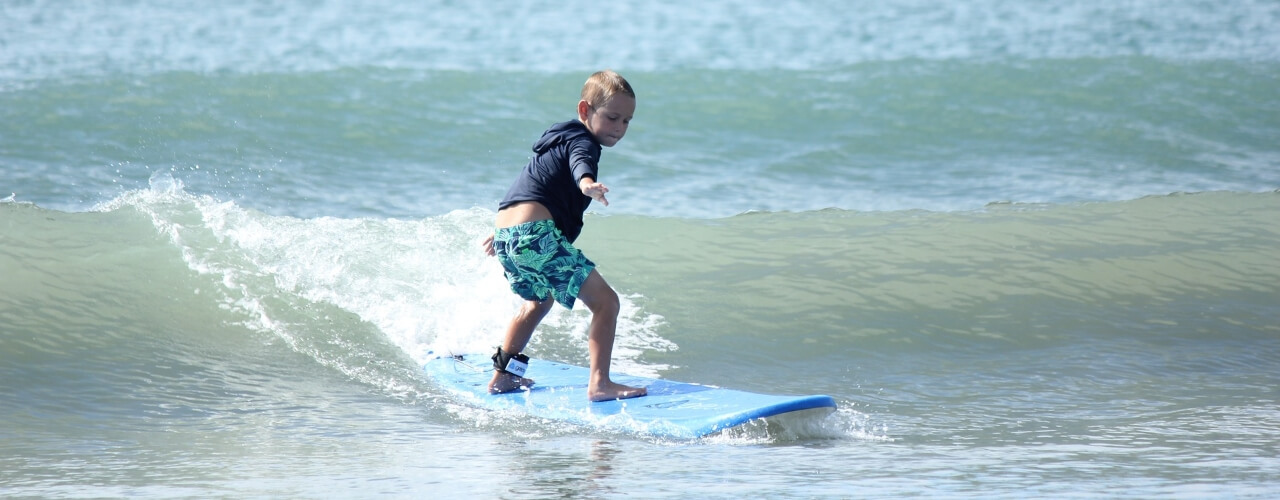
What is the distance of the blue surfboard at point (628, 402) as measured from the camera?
155 inches

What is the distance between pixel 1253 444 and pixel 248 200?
696 centimetres

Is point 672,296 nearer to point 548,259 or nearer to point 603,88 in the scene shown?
point 548,259

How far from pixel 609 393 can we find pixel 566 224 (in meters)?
0.64

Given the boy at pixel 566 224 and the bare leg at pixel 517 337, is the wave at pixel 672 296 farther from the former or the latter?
the boy at pixel 566 224

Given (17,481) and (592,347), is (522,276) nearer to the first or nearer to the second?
(592,347)

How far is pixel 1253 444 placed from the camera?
375 cm

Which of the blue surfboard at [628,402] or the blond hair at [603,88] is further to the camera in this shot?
the blond hair at [603,88]

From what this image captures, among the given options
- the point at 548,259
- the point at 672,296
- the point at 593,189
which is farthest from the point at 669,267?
the point at 593,189

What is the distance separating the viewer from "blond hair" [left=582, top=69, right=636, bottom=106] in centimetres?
430

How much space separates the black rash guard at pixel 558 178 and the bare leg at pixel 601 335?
9.3 inches

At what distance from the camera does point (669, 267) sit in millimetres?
6844

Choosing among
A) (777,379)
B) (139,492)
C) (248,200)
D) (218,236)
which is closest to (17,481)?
(139,492)

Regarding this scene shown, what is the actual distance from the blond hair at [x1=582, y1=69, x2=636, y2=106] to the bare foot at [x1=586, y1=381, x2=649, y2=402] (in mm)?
1025

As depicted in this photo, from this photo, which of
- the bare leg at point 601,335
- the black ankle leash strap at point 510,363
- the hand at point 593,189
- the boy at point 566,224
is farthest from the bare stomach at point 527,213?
the black ankle leash strap at point 510,363
